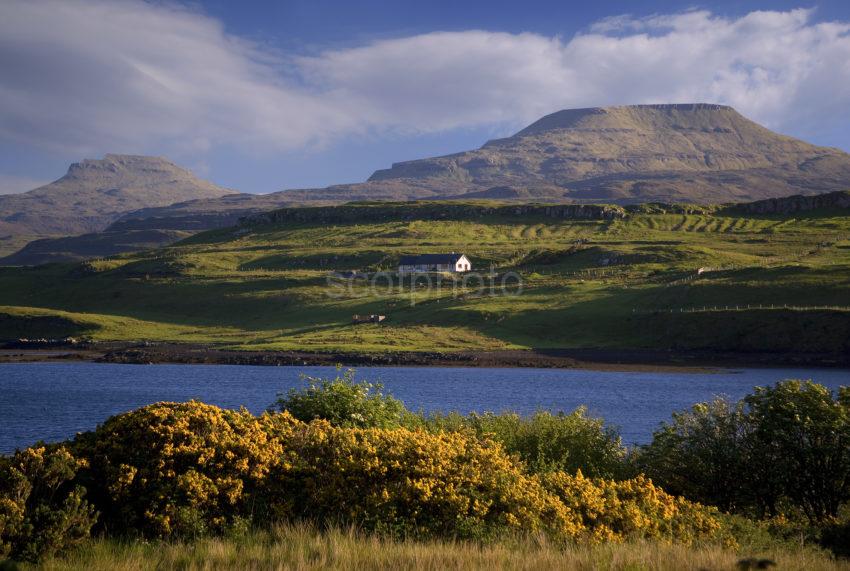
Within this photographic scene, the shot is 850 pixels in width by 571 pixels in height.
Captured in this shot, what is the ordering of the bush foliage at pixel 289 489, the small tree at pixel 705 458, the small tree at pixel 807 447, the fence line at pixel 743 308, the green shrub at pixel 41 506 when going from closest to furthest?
the green shrub at pixel 41 506, the bush foliage at pixel 289 489, the small tree at pixel 807 447, the small tree at pixel 705 458, the fence line at pixel 743 308

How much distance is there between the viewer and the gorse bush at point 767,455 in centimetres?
2311

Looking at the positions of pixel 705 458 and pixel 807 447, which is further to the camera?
pixel 705 458

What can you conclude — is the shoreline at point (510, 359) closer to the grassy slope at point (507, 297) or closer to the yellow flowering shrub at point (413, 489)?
the grassy slope at point (507, 297)

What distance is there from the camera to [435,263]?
16925 centimetres

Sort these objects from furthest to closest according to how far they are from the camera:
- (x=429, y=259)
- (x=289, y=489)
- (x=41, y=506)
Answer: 1. (x=429, y=259)
2. (x=289, y=489)
3. (x=41, y=506)

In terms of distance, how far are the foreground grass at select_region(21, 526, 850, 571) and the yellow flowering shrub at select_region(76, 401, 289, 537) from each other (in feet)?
3.05

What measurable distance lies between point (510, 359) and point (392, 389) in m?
26.5

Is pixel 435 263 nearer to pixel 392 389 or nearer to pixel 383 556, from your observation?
pixel 392 389

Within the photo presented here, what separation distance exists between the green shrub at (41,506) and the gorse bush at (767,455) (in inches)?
634

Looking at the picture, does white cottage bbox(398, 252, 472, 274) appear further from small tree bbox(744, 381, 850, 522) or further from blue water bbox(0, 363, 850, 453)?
small tree bbox(744, 381, 850, 522)

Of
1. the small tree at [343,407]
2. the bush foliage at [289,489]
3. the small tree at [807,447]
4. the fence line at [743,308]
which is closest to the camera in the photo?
the bush foliage at [289,489]

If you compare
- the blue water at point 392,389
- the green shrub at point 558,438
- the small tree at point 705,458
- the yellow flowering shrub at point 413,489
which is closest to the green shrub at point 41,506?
the yellow flowering shrub at point 413,489

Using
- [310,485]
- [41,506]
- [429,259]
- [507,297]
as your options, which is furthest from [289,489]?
[429,259]

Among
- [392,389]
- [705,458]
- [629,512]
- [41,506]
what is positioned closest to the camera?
[41,506]
